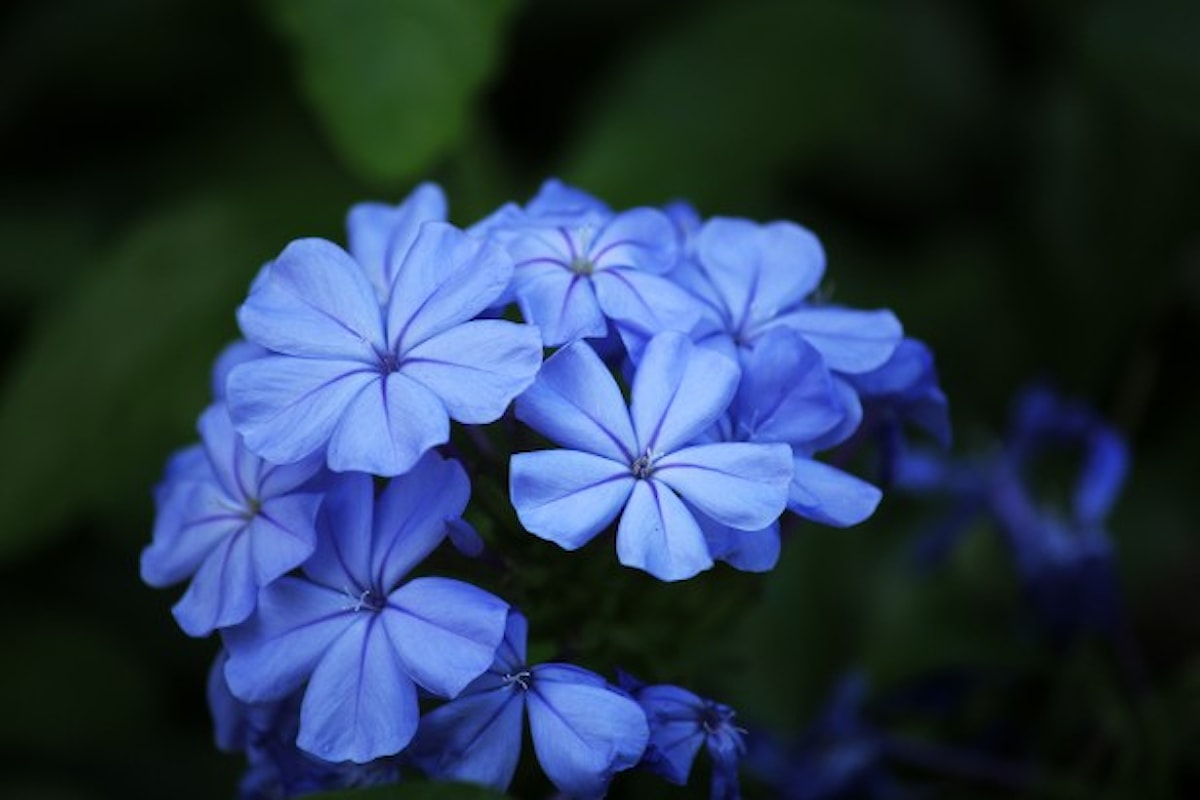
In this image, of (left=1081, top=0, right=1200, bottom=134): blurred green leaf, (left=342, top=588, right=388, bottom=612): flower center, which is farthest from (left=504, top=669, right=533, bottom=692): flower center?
(left=1081, top=0, right=1200, bottom=134): blurred green leaf

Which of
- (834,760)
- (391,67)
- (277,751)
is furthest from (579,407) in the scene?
(391,67)

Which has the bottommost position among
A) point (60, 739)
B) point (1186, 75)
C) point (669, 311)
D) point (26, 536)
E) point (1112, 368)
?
point (60, 739)

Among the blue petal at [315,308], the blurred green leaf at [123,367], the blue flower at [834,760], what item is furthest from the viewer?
the blurred green leaf at [123,367]

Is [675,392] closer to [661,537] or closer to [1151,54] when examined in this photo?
[661,537]

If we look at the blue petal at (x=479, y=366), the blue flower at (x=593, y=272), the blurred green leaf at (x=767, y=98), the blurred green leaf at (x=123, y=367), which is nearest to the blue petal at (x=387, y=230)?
the blue flower at (x=593, y=272)

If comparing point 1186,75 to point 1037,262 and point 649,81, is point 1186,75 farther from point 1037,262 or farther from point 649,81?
point 649,81

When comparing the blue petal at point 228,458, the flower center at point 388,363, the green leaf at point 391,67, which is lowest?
the blue petal at point 228,458

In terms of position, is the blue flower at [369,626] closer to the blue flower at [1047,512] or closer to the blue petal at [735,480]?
the blue petal at [735,480]

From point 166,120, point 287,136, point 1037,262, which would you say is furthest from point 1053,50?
point 166,120
